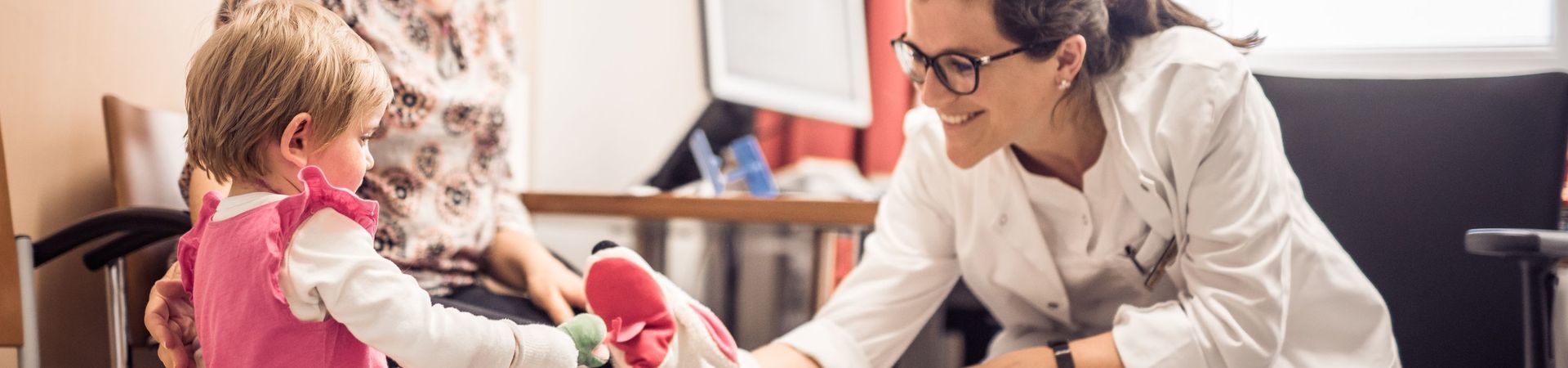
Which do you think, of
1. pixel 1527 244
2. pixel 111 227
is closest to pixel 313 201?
pixel 111 227

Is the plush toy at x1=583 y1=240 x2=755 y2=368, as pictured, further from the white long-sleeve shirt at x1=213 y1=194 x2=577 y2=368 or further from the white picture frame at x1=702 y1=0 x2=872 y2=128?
the white picture frame at x1=702 y1=0 x2=872 y2=128

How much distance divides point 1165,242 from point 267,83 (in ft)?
2.74

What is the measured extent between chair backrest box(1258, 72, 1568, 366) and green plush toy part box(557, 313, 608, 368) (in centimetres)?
89

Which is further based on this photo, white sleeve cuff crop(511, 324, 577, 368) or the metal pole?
the metal pole

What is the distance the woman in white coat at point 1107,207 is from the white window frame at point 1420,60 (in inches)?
12.1

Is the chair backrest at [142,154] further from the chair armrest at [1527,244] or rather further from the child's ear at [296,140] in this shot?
the chair armrest at [1527,244]

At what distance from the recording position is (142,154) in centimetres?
91

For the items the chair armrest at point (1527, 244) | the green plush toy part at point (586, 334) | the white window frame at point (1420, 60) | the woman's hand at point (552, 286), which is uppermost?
the white window frame at point (1420, 60)

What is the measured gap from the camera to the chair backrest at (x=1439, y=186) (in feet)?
3.52

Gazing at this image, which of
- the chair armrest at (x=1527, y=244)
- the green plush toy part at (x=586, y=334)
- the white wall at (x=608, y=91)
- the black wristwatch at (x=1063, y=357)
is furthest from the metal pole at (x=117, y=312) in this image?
the chair armrest at (x=1527, y=244)

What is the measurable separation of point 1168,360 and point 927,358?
0.51 m

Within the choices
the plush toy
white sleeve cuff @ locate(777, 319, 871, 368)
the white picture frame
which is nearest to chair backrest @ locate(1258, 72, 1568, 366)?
white sleeve cuff @ locate(777, 319, 871, 368)

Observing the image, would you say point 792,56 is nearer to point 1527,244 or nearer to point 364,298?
point 1527,244

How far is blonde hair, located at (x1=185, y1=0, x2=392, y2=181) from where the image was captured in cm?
52
